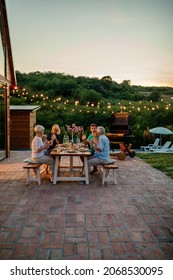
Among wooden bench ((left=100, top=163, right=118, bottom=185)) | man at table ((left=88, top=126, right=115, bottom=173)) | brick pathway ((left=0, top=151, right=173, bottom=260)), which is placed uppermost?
man at table ((left=88, top=126, right=115, bottom=173))

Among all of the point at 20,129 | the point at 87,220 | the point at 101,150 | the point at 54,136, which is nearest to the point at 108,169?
the point at 101,150

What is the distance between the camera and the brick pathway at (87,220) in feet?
9.66

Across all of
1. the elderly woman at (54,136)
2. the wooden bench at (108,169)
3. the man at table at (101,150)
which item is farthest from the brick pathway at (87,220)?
the elderly woman at (54,136)

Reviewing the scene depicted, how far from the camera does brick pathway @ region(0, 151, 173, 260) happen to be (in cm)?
294

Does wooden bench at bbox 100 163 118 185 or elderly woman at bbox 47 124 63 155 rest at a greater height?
elderly woman at bbox 47 124 63 155

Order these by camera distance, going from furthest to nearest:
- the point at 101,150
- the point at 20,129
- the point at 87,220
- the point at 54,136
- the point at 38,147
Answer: the point at 20,129, the point at 54,136, the point at 101,150, the point at 38,147, the point at 87,220

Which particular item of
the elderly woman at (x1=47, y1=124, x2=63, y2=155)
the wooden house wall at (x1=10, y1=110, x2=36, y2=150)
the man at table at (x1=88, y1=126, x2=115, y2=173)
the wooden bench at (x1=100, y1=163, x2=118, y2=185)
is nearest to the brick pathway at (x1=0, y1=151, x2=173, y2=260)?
the wooden bench at (x1=100, y1=163, x2=118, y2=185)

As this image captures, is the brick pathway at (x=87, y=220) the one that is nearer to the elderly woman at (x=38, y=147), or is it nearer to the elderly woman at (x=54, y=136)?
the elderly woman at (x=38, y=147)

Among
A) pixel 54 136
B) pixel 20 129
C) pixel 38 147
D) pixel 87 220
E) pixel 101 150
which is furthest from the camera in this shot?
pixel 20 129

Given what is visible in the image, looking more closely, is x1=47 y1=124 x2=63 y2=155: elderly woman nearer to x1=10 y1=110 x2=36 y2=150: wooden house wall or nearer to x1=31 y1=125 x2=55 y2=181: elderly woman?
x1=31 y1=125 x2=55 y2=181: elderly woman

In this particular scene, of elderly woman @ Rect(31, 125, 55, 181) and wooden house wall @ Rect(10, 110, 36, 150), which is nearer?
elderly woman @ Rect(31, 125, 55, 181)

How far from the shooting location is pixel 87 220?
3.84m

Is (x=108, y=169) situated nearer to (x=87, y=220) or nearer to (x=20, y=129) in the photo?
(x=87, y=220)

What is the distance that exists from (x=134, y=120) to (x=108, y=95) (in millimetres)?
3284
